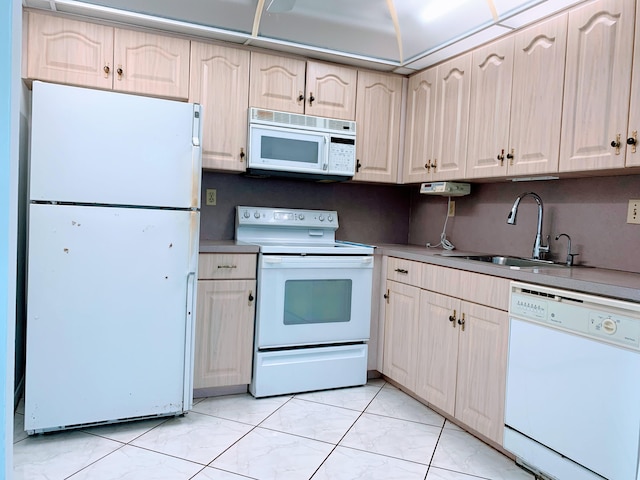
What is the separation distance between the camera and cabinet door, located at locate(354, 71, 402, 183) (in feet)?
10.2

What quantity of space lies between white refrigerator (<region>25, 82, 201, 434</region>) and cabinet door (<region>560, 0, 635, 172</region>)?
5.70 feet

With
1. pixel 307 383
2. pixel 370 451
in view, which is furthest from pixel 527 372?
pixel 307 383

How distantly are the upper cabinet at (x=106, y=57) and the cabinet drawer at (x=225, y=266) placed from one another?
941 millimetres

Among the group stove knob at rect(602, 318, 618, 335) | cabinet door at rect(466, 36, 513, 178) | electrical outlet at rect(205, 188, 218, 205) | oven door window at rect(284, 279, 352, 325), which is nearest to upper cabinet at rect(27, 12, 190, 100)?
electrical outlet at rect(205, 188, 218, 205)

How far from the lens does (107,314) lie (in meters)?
2.13

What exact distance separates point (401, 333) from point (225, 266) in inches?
43.7

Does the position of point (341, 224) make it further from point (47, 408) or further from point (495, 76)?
point (47, 408)

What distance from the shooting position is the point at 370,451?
6.93 ft

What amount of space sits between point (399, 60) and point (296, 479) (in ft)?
8.10

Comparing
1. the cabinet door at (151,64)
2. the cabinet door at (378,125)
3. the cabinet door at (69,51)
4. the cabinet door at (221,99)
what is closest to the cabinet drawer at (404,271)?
the cabinet door at (378,125)

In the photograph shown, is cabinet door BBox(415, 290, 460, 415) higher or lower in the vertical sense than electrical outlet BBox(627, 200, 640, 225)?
lower

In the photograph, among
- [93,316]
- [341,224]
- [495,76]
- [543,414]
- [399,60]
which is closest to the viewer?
[543,414]

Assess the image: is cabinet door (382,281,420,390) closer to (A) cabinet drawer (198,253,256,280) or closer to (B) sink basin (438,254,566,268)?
(B) sink basin (438,254,566,268)

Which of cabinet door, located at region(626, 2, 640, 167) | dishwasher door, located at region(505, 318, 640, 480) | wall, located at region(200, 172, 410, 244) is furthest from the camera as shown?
wall, located at region(200, 172, 410, 244)
